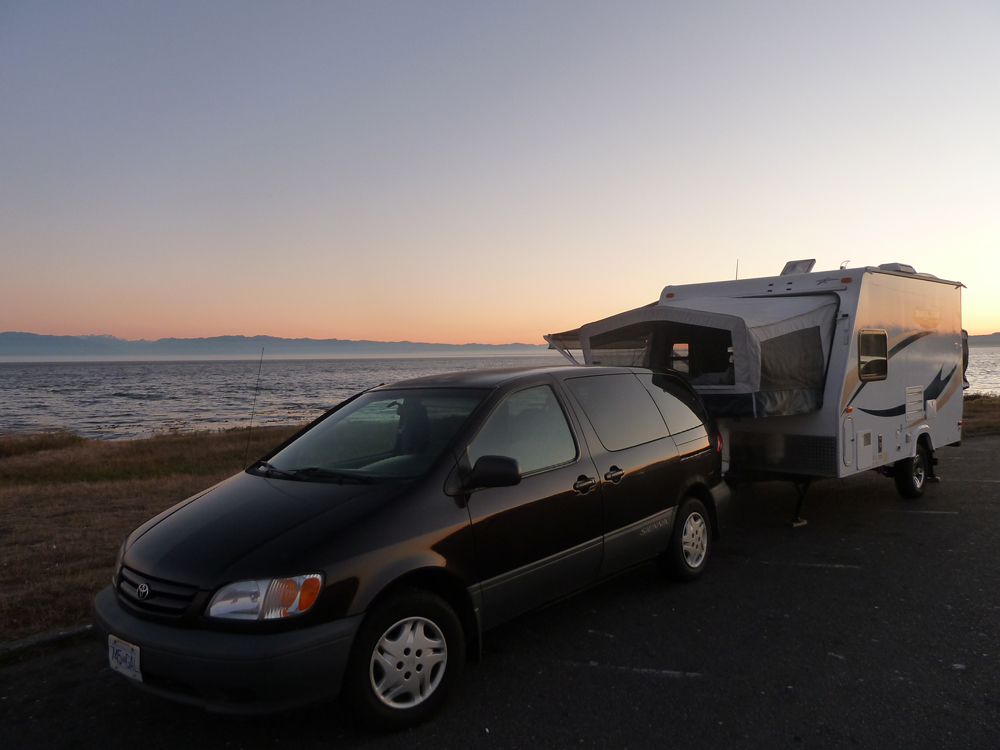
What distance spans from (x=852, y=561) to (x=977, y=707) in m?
2.78

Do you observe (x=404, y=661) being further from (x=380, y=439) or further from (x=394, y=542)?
A: (x=380, y=439)

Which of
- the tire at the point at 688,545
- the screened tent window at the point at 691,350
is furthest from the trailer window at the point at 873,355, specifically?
the tire at the point at 688,545

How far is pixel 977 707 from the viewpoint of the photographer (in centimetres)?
343

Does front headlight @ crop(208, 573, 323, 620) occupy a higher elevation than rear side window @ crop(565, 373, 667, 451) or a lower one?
lower

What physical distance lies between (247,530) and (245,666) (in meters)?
→ 0.69

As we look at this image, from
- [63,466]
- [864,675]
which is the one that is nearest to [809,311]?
[864,675]

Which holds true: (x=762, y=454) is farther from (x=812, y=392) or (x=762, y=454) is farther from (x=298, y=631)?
(x=298, y=631)

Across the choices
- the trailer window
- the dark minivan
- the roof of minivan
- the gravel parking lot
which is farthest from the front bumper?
the trailer window

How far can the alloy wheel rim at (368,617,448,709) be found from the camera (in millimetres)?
3215

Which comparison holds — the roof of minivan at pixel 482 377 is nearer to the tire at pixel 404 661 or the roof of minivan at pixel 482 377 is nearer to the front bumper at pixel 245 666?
the tire at pixel 404 661

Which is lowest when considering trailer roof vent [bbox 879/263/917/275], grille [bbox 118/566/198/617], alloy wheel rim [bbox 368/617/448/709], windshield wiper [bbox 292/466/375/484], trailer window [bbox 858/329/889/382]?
alloy wheel rim [bbox 368/617/448/709]

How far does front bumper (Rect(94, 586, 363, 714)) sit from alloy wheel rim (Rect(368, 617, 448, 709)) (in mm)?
223

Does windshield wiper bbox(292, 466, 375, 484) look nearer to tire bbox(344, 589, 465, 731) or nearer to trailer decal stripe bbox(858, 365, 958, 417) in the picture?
tire bbox(344, 589, 465, 731)

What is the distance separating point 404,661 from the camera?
328 centimetres
